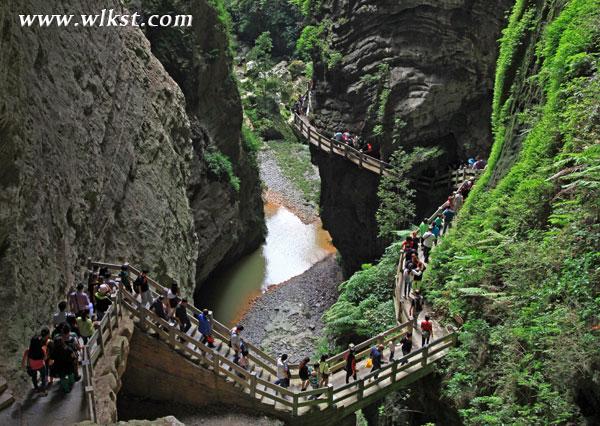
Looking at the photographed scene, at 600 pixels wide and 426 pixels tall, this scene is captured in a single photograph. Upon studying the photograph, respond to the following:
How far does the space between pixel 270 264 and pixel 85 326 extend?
24154 millimetres

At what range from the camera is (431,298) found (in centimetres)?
1675

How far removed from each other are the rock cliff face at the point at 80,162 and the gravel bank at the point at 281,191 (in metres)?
21.2

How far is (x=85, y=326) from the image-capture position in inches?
472

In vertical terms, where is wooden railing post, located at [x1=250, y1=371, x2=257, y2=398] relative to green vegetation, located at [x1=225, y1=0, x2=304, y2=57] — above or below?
below

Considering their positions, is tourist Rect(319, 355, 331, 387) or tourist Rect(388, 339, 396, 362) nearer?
tourist Rect(319, 355, 331, 387)

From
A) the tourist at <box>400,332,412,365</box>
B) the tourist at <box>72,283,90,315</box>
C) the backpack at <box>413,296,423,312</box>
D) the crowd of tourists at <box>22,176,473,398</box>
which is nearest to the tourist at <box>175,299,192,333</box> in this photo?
the crowd of tourists at <box>22,176,473,398</box>

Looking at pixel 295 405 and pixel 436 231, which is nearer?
pixel 295 405

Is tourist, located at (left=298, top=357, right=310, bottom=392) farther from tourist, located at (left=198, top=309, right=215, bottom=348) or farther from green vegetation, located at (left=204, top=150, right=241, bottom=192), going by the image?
green vegetation, located at (left=204, top=150, right=241, bottom=192)

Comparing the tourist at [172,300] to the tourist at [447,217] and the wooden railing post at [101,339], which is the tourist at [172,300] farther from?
the tourist at [447,217]

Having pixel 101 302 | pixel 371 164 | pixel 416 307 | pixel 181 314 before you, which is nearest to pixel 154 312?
pixel 181 314

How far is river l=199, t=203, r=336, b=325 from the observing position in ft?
103

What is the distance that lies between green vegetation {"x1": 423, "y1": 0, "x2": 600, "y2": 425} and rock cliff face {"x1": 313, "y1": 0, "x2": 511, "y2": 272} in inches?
364

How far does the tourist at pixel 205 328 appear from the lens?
593 inches

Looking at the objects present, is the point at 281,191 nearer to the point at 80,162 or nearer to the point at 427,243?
the point at 427,243
